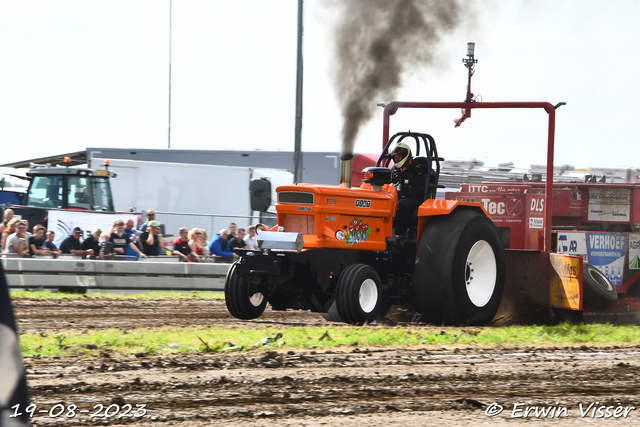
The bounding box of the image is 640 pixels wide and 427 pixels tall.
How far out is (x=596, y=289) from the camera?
9.02m

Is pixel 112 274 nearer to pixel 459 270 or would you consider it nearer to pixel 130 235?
pixel 130 235

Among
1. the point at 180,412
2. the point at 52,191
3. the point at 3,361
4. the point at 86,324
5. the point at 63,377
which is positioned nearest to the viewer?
the point at 3,361

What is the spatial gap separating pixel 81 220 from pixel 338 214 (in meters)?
9.41

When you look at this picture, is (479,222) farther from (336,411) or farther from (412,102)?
(336,411)

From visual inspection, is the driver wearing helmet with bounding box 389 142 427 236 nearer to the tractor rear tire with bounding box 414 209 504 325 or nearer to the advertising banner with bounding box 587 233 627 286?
the tractor rear tire with bounding box 414 209 504 325

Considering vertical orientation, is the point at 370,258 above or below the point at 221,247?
above

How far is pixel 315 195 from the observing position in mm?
8484

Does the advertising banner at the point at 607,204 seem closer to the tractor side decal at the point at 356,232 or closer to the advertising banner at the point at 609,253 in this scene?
the advertising banner at the point at 609,253

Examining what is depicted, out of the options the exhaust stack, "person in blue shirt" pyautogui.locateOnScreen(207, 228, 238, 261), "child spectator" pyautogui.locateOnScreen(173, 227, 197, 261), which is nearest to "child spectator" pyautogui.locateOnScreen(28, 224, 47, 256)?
"child spectator" pyautogui.locateOnScreen(173, 227, 197, 261)

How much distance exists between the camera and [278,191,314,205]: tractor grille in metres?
8.57

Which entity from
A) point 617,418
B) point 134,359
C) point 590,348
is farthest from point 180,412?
point 590,348

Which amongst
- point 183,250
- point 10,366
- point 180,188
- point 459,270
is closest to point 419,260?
point 459,270

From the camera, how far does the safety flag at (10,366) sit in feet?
4.25

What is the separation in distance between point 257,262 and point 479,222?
2.50 metres
